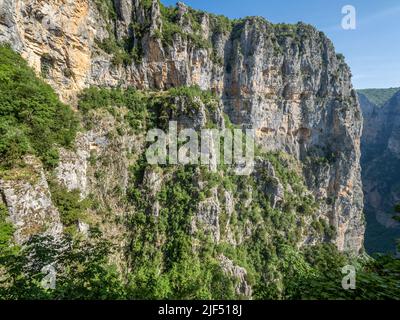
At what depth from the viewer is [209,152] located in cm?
3669

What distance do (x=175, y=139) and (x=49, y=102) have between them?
15995 millimetres

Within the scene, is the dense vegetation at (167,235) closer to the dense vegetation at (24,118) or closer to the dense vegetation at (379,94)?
the dense vegetation at (24,118)

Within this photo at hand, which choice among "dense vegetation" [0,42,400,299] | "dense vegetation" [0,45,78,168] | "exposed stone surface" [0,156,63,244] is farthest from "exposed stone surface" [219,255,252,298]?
"dense vegetation" [0,45,78,168]

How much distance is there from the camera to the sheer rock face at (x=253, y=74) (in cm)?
2945

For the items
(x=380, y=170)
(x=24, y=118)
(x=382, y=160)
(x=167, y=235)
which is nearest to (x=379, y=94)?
(x=382, y=160)

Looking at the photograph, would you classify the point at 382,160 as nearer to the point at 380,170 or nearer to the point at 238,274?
the point at 380,170

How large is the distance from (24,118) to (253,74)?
138 ft

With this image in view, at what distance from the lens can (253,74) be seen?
52.2 metres

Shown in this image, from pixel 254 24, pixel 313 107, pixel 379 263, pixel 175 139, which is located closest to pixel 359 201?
pixel 313 107

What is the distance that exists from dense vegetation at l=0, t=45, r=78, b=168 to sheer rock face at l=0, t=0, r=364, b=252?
238 inches

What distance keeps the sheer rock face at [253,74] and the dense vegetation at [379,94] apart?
7997 cm

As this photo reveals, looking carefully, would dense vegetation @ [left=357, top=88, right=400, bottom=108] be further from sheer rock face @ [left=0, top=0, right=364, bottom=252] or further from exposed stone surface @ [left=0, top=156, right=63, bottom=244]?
exposed stone surface @ [left=0, top=156, right=63, bottom=244]

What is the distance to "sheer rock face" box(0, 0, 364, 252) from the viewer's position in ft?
96.6
